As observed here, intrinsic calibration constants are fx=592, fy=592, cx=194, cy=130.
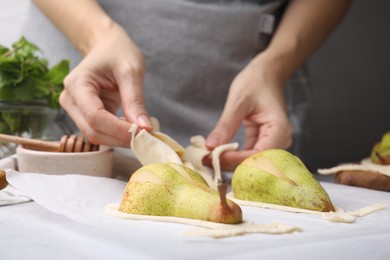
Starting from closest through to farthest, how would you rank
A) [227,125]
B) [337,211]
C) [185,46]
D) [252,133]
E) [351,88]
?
[337,211] < [227,125] < [252,133] < [185,46] < [351,88]

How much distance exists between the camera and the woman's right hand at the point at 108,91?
3.25 feet

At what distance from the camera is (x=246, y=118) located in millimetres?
1214

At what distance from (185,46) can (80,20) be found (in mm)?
279

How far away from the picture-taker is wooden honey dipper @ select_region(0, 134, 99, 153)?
3.07 feet

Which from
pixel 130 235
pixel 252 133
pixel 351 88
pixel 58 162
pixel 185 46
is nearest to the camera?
pixel 130 235

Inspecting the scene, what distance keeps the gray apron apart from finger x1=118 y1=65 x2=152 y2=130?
1.10ft

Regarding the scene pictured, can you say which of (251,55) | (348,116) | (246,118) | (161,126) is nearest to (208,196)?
(246,118)

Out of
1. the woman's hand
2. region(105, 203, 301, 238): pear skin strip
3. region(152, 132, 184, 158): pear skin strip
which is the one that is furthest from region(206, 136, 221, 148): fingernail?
region(105, 203, 301, 238): pear skin strip

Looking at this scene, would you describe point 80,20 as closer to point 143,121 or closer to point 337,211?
point 143,121

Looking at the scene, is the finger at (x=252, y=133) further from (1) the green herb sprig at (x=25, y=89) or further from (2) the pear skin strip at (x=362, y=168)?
(1) the green herb sprig at (x=25, y=89)

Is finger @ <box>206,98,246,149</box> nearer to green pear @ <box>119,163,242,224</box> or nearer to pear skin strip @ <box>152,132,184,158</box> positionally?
pear skin strip @ <box>152,132,184,158</box>

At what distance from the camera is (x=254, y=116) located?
1.20 metres

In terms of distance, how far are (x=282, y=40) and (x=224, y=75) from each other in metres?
0.16

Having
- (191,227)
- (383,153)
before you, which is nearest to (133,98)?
(191,227)
